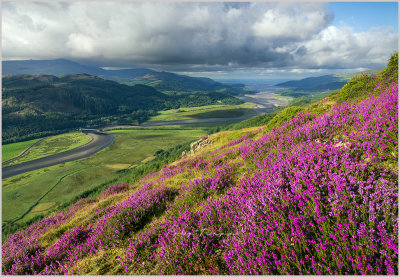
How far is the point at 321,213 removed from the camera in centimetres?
215

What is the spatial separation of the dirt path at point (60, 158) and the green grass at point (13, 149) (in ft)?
109

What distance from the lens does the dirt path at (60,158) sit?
429 feet

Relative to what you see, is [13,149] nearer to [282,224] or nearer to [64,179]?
[64,179]

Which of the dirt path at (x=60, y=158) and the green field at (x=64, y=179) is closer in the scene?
the green field at (x=64, y=179)

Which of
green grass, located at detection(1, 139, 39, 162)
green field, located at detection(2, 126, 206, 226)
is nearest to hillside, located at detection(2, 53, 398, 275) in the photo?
green field, located at detection(2, 126, 206, 226)

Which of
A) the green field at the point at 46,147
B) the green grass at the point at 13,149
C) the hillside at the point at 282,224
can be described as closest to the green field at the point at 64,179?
the green field at the point at 46,147

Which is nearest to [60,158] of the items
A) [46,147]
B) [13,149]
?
[46,147]

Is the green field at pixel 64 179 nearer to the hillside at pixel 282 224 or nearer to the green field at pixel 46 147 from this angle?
the green field at pixel 46 147

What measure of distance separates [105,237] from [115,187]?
1050 centimetres

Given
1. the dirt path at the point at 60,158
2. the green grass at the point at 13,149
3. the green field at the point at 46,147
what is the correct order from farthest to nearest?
the green grass at the point at 13,149 < the green field at the point at 46,147 < the dirt path at the point at 60,158

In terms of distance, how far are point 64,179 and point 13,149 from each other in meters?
143

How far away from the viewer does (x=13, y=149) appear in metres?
176

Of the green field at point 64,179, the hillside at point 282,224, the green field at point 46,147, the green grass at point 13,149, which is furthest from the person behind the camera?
the green grass at point 13,149

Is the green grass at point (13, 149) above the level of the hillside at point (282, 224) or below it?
below
